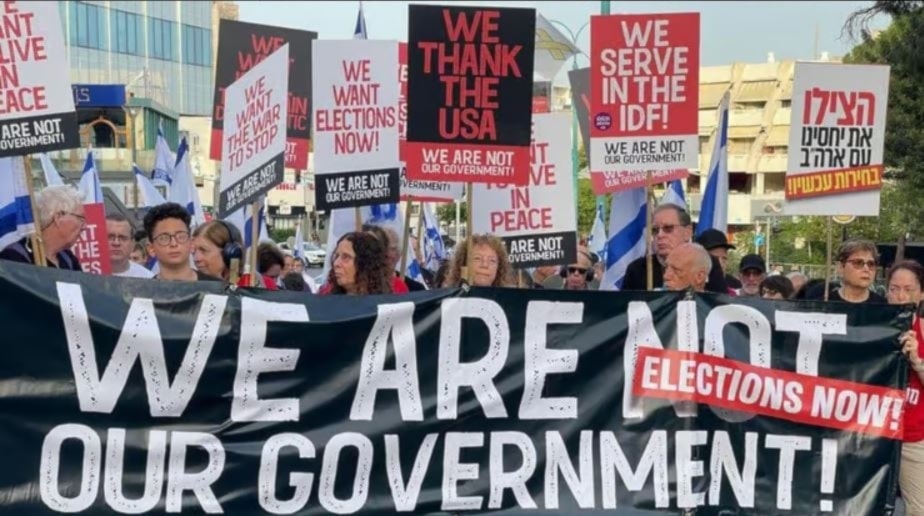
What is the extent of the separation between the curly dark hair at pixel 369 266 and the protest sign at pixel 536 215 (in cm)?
269

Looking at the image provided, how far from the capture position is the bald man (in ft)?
20.7

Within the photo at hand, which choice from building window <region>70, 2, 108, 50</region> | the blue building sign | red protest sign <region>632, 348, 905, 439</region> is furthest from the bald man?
building window <region>70, 2, 108, 50</region>

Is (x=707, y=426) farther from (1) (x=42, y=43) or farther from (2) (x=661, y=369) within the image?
(1) (x=42, y=43)

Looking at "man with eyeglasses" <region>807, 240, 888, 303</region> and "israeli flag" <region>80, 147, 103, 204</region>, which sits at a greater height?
"israeli flag" <region>80, 147, 103, 204</region>

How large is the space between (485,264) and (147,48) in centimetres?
6573

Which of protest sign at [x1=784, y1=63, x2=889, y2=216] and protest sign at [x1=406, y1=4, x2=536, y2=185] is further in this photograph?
protest sign at [x1=784, y1=63, x2=889, y2=216]

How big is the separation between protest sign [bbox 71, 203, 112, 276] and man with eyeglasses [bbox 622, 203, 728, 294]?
323cm

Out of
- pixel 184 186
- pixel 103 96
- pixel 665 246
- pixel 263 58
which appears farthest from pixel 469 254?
pixel 103 96

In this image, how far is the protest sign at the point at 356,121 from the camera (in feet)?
27.8

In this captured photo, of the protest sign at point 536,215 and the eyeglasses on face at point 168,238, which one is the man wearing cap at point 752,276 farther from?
the eyeglasses on face at point 168,238

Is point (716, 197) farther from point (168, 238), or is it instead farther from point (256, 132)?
point (168, 238)

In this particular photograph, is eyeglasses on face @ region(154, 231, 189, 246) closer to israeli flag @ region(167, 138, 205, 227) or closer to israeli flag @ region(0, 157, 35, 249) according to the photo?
israeli flag @ region(0, 157, 35, 249)

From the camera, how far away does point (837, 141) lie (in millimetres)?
7734

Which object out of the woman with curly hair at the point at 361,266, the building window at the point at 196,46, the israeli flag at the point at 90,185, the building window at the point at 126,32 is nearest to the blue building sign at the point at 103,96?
the building window at the point at 126,32
